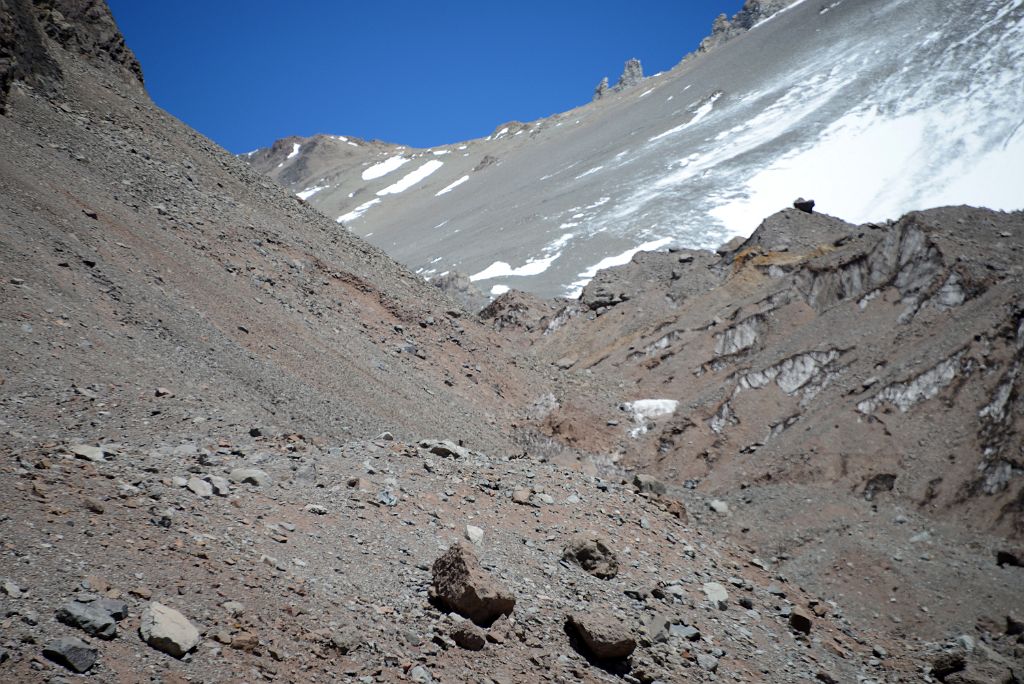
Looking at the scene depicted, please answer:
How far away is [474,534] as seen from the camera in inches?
340

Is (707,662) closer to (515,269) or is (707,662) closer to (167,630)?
(167,630)

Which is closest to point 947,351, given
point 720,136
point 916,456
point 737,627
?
point 916,456

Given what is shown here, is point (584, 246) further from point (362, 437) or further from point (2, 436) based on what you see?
point (2, 436)

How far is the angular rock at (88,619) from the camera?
16.6 feet

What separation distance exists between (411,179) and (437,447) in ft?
284

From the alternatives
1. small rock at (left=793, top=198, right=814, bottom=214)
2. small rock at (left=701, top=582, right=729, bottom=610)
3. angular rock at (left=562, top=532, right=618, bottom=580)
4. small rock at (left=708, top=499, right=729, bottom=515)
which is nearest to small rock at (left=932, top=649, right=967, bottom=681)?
small rock at (left=701, top=582, right=729, bottom=610)

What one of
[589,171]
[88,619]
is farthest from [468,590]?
[589,171]

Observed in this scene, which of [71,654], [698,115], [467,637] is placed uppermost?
[698,115]

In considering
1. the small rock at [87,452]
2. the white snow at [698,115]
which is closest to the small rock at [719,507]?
the small rock at [87,452]

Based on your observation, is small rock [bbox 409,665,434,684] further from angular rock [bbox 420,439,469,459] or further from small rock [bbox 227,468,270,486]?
angular rock [bbox 420,439,469,459]

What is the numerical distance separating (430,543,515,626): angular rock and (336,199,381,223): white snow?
254 ft

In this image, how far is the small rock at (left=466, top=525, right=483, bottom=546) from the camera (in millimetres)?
8539

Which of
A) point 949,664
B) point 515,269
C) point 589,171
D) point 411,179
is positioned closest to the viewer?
point 949,664

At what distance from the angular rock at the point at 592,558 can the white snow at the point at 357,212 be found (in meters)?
76.2
